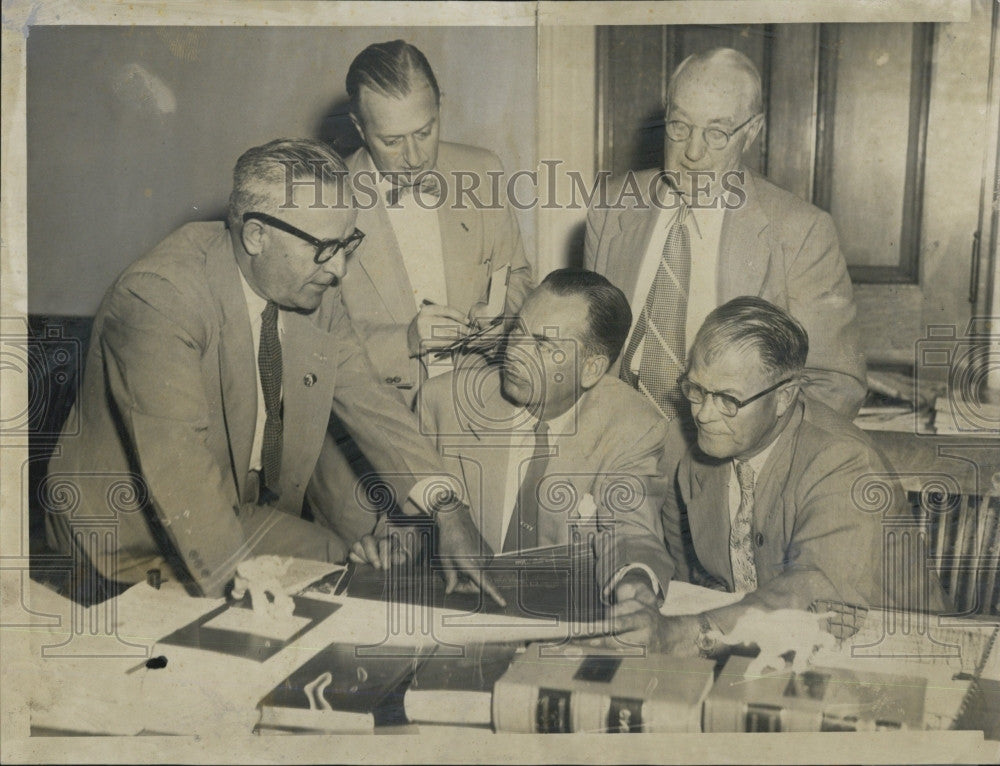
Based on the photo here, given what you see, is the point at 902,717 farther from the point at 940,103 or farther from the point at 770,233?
the point at 940,103

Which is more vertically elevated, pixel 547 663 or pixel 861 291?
pixel 861 291

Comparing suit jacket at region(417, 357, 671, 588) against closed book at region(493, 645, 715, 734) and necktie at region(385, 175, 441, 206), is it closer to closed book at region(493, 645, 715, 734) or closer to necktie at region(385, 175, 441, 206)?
closed book at region(493, 645, 715, 734)

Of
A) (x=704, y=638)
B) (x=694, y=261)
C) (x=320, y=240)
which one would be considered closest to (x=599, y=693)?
(x=704, y=638)

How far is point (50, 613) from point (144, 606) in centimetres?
32

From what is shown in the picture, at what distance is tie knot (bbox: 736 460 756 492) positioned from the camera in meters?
3.61

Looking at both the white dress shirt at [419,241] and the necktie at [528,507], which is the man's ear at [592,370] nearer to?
the necktie at [528,507]

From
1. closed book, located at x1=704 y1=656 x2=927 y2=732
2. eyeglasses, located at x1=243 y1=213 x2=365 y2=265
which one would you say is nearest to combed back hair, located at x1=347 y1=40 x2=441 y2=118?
eyeglasses, located at x1=243 y1=213 x2=365 y2=265

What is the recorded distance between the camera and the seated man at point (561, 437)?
11.7 feet

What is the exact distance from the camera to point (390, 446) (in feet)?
11.8

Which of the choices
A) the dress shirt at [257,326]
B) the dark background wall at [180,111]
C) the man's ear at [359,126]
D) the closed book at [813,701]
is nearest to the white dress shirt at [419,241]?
the man's ear at [359,126]

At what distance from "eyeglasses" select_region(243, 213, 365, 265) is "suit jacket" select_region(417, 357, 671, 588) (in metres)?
0.51

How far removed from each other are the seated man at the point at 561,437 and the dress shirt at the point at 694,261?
7 cm

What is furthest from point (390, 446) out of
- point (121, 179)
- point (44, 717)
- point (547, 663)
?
point (44, 717)

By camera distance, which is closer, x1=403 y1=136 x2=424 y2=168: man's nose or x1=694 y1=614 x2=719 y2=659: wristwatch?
x1=403 y1=136 x2=424 y2=168: man's nose
